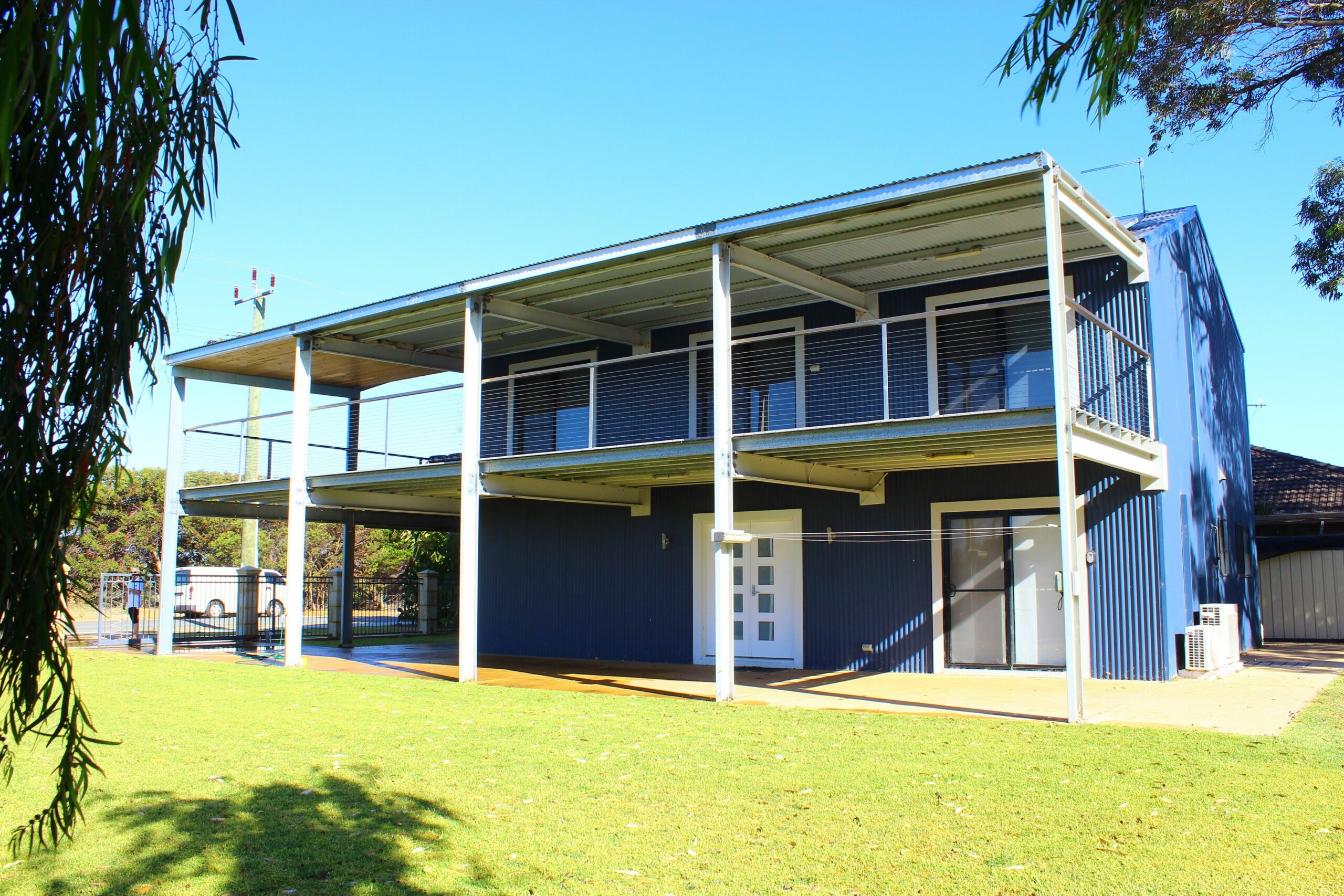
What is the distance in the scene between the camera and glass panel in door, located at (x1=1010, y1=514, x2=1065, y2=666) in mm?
13148

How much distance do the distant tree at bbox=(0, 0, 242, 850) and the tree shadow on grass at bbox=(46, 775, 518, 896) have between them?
1.56m

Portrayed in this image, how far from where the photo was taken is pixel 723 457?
11.6 metres

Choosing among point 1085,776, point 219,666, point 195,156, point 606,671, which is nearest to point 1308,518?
point 606,671

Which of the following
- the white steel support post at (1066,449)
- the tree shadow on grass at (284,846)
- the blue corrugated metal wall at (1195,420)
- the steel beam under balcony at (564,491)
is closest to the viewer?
the tree shadow on grass at (284,846)

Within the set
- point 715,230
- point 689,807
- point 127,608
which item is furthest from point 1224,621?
point 127,608

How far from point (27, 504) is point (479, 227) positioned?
1912 centimetres

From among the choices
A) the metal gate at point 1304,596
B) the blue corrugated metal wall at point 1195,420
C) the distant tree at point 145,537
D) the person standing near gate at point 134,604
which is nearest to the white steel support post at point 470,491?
the blue corrugated metal wall at point 1195,420

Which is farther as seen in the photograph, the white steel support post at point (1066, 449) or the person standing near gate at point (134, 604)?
the person standing near gate at point (134, 604)

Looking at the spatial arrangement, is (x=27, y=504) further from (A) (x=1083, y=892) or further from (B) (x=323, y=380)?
(B) (x=323, y=380)

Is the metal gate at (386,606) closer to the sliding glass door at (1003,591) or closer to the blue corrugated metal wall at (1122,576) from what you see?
the sliding glass door at (1003,591)

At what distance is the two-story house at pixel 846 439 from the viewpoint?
11.4 m

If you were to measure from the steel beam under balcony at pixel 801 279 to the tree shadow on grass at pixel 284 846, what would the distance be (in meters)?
7.40

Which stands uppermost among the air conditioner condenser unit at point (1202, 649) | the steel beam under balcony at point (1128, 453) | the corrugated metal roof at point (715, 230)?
the corrugated metal roof at point (715, 230)

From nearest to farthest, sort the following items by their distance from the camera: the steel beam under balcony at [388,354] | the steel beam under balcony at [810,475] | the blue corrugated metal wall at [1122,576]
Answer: the steel beam under balcony at [810,475] → the blue corrugated metal wall at [1122,576] → the steel beam under balcony at [388,354]
